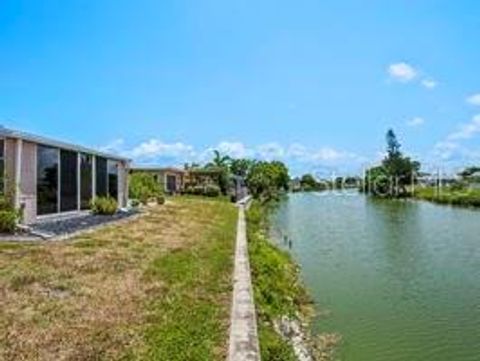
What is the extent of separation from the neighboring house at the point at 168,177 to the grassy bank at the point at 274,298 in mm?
41998

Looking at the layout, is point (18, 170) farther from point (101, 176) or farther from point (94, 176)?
point (101, 176)

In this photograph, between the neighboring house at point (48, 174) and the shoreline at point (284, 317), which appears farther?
the neighboring house at point (48, 174)

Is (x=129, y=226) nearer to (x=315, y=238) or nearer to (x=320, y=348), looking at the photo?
(x=315, y=238)

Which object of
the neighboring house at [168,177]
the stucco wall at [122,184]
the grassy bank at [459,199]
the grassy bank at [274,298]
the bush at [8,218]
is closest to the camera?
the grassy bank at [274,298]

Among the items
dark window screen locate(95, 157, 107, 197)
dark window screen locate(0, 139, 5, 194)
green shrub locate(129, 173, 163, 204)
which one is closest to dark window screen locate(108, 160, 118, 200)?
dark window screen locate(95, 157, 107, 197)

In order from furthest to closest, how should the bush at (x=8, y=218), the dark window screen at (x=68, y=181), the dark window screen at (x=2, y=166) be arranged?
the dark window screen at (x=68, y=181) → the dark window screen at (x=2, y=166) → the bush at (x=8, y=218)

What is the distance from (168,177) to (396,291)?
48723mm

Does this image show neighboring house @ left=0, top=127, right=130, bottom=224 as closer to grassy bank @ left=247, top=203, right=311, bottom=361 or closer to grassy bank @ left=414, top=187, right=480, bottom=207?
grassy bank @ left=247, top=203, right=311, bottom=361

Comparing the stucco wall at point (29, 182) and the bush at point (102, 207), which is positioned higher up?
the stucco wall at point (29, 182)

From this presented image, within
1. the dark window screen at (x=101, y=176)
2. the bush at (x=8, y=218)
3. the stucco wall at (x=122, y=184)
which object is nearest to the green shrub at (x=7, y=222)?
the bush at (x=8, y=218)

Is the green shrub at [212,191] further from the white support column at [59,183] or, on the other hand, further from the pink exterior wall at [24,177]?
the pink exterior wall at [24,177]

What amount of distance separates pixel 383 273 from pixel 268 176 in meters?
70.0

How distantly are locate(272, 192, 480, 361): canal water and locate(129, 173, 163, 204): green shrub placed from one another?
1176 cm

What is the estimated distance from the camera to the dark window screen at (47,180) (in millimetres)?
22141
